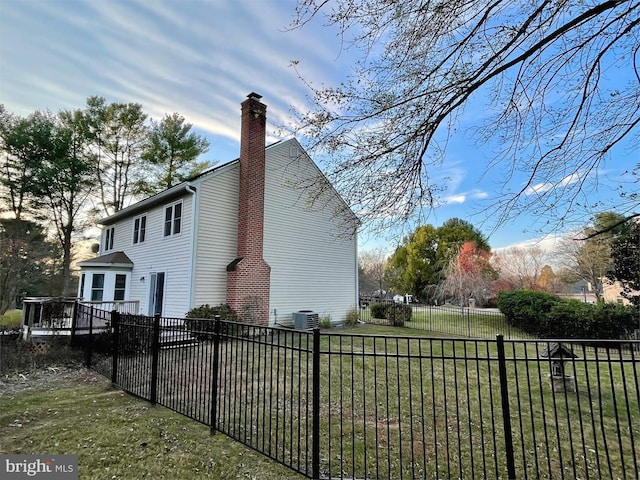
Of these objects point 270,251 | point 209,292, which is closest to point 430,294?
point 270,251

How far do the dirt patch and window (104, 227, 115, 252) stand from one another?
12.2 meters

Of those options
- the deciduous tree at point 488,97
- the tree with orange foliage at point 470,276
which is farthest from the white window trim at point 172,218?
the tree with orange foliage at point 470,276

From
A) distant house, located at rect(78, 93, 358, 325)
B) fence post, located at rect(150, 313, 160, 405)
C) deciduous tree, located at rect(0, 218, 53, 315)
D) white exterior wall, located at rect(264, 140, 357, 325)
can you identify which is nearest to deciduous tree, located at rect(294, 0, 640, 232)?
fence post, located at rect(150, 313, 160, 405)

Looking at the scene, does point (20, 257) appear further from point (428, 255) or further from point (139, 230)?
point (428, 255)

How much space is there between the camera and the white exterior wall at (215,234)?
11391 mm

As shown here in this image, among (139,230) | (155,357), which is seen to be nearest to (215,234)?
(139,230)

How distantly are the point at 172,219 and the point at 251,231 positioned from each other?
10.4ft

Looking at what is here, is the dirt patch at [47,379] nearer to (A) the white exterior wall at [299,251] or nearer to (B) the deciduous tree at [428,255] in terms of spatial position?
(A) the white exterior wall at [299,251]

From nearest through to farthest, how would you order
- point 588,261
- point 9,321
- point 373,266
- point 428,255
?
point 9,321 < point 588,261 < point 428,255 < point 373,266

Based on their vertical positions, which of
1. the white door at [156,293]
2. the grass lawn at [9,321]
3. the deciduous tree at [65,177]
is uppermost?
the deciduous tree at [65,177]

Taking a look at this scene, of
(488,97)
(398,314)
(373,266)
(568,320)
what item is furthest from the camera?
(373,266)

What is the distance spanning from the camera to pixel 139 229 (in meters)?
15.0

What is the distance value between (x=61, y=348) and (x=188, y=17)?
8.11 meters

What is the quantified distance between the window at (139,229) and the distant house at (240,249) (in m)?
0.05
